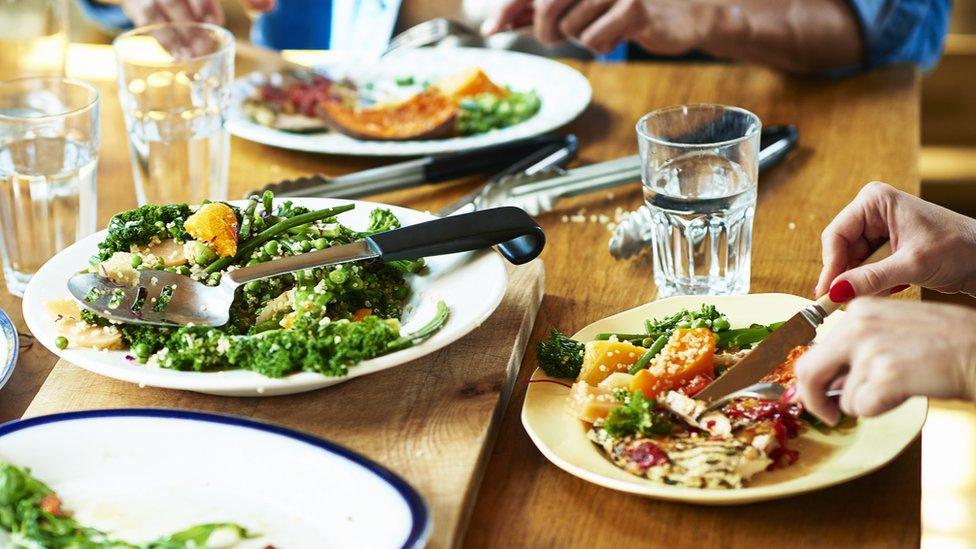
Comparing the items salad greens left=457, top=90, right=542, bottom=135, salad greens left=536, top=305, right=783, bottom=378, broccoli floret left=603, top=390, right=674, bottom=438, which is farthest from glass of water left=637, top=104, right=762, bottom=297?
salad greens left=457, top=90, right=542, bottom=135

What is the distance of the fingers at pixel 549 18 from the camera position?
7.79 ft

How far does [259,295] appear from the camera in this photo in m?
1.38

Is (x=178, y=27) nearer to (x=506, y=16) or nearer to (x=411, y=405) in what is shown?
(x=506, y=16)

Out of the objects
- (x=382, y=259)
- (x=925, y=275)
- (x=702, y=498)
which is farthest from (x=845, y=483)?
(x=382, y=259)

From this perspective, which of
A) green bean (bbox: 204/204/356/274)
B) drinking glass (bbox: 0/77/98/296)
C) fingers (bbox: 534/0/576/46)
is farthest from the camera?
fingers (bbox: 534/0/576/46)

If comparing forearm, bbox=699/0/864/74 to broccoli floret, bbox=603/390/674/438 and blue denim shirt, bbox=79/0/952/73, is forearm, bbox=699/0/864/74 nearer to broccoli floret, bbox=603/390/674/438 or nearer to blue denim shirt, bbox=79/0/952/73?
blue denim shirt, bbox=79/0/952/73

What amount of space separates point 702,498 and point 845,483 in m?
0.19

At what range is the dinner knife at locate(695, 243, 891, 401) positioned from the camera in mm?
1196

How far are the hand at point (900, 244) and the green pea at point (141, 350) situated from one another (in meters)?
0.80

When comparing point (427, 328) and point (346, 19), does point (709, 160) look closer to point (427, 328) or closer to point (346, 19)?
point (427, 328)

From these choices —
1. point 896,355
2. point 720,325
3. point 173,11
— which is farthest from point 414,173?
point 896,355

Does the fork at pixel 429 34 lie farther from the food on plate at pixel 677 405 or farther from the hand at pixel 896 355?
the hand at pixel 896 355

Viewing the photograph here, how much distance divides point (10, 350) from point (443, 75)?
134 centimetres

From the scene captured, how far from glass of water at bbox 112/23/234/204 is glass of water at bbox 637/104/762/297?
793 millimetres
